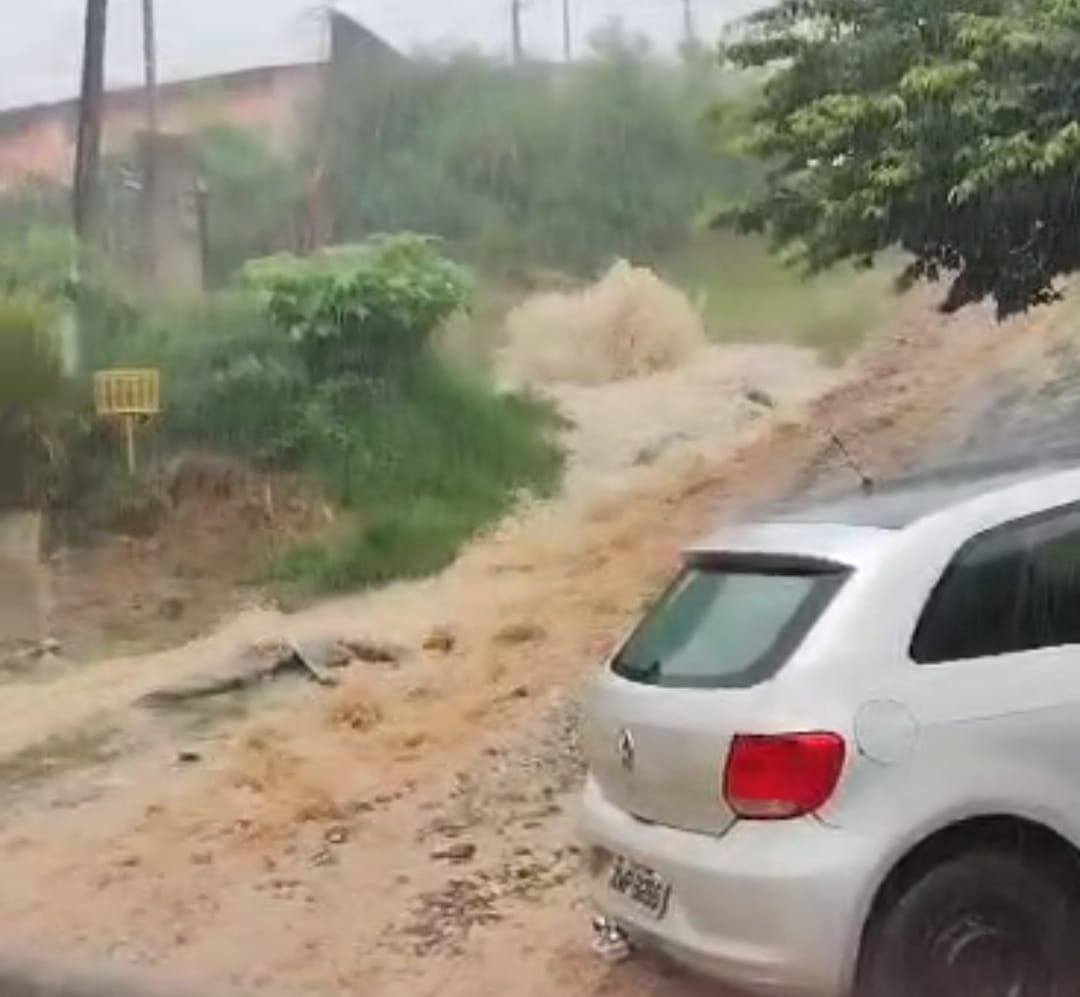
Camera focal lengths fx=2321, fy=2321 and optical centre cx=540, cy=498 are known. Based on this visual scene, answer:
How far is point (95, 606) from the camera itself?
1272cm

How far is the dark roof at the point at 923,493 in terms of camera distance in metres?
5.41

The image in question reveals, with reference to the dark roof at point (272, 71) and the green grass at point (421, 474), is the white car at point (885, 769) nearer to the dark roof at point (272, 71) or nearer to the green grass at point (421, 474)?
the green grass at point (421, 474)

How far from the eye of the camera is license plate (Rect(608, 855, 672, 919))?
5254 millimetres

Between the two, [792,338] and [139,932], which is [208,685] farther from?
[792,338]

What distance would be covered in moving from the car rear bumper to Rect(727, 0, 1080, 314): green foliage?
14.1 feet

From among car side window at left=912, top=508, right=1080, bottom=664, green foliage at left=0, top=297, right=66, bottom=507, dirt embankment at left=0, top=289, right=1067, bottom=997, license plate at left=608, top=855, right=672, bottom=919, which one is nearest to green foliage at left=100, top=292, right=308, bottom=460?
green foliage at left=0, top=297, right=66, bottom=507

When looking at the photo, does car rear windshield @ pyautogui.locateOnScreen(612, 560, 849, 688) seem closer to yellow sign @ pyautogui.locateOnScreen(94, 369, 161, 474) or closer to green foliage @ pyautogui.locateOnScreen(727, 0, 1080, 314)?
green foliage @ pyautogui.locateOnScreen(727, 0, 1080, 314)

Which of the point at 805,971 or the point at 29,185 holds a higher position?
the point at 29,185

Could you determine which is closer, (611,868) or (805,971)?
(805,971)

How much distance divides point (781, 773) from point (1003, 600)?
66cm

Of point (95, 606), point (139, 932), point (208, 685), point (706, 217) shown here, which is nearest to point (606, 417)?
point (706, 217)

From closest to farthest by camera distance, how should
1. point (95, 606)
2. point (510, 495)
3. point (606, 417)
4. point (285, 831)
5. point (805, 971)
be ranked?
1. point (805, 971)
2. point (285, 831)
3. point (95, 606)
4. point (510, 495)
5. point (606, 417)

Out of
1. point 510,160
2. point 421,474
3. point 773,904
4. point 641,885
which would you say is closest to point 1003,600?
point 773,904

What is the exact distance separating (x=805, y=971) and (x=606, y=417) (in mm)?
10081
